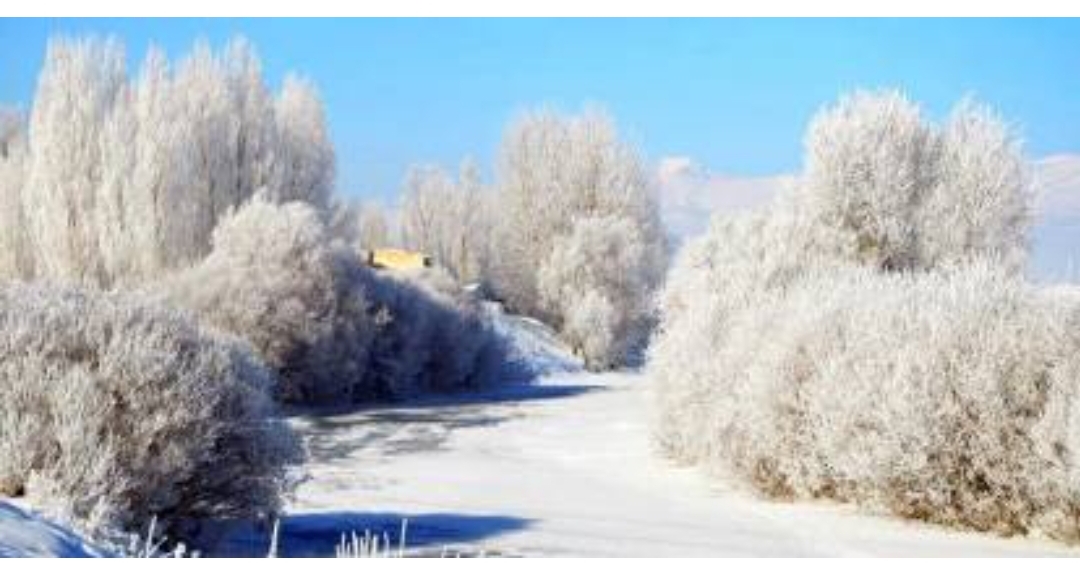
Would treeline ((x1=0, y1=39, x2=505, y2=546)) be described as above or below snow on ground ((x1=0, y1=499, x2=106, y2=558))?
above

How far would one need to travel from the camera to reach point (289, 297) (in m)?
22.8

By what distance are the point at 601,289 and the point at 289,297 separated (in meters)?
16.9

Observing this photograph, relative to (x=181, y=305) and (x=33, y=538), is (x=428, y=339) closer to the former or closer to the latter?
(x=181, y=305)

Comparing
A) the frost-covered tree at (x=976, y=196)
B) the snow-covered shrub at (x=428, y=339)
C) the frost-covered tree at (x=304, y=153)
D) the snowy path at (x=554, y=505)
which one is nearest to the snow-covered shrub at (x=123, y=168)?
the frost-covered tree at (x=304, y=153)

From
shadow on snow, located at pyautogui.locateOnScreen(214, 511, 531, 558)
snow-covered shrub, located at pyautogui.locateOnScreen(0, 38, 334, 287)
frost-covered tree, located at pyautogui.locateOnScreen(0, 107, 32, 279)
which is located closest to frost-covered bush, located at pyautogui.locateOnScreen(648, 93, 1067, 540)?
shadow on snow, located at pyautogui.locateOnScreen(214, 511, 531, 558)

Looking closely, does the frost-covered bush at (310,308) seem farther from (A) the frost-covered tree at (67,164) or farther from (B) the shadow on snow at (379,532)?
(B) the shadow on snow at (379,532)

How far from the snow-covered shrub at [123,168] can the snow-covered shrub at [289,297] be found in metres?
2.18

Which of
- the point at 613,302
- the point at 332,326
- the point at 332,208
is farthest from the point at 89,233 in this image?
the point at 613,302

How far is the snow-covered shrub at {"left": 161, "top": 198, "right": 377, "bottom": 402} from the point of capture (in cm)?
2197

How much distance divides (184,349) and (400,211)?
40.4m

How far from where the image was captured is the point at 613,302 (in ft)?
126

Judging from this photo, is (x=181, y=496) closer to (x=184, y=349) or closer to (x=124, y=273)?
(x=184, y=349)

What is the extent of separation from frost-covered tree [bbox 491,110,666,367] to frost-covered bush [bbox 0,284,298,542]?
3125 cm

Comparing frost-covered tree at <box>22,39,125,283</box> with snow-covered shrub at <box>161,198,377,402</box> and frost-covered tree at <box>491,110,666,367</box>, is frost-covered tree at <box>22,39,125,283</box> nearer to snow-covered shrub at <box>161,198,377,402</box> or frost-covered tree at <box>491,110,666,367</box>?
snow-covered shrub at <box>161,198,377,402</box>
